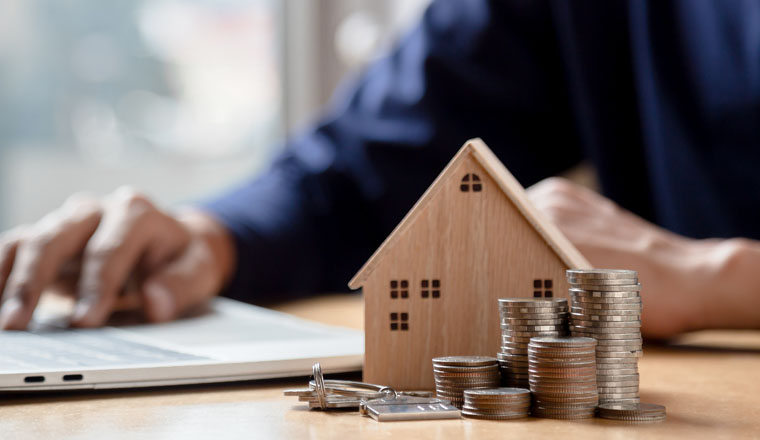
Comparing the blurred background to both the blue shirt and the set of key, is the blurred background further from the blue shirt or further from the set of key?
the set of key

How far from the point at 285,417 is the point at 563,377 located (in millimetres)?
148

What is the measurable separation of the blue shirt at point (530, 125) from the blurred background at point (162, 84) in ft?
2.38

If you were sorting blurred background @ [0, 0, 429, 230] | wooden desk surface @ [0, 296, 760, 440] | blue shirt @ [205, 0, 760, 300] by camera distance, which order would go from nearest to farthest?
1. wooden desk surface @ [0, 296, 760, 440]
2. blue shirt @ [205, 0, 760, 300]
3. blurred background @ [0, 0, 429, 230]

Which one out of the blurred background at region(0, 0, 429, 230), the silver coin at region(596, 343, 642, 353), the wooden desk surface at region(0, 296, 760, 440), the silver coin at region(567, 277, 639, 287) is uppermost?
the blurred background at region(0, 0, 429, 230)

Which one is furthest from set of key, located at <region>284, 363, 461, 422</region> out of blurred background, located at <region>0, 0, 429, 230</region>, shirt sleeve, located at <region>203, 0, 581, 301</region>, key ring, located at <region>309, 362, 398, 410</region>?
blurred background, located at <region>0, 0, 429, 230</region>

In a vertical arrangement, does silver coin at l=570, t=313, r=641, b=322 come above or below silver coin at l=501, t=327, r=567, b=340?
above

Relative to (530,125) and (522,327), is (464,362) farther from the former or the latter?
(530,125)

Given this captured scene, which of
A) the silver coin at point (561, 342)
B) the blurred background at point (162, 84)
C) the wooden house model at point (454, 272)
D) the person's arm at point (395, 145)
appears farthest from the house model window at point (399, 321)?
the blurred background at point (162, 84)

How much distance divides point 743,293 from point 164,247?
0.63m

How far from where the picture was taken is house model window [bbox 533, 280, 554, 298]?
20.3 inches

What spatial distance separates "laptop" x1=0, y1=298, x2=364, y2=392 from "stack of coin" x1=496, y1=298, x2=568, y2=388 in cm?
13

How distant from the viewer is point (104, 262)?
2.82ft

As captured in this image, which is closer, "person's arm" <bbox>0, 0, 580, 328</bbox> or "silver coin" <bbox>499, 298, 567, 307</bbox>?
"silver coin" <bbox>499, 298, 567, 307</bbox>

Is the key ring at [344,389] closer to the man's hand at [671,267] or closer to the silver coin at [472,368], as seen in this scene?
the silver coin at [472,368]
